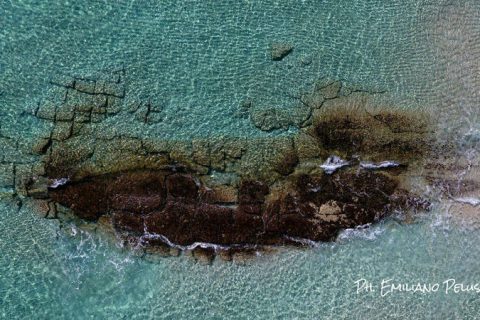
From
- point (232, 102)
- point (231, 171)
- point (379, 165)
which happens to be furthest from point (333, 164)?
point (232, 102)

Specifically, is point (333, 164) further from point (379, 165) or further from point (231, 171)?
point (231, 171)

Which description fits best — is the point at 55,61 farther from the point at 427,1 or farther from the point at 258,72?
the point at 427,1

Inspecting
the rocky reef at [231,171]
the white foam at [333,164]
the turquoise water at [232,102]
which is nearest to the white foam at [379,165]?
the rocky reef at [231,171]

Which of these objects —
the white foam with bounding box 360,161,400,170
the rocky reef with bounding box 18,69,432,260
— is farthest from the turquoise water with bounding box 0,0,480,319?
the white foam with bounding box 360,161,400,170

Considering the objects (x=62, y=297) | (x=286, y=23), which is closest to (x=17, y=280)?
(x=62, y=297)

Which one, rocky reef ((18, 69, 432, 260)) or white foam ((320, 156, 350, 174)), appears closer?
rocky reef ((18, 69, 432, 260))

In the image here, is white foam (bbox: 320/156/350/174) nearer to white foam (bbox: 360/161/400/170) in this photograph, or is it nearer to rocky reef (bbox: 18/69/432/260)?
rocky reef (bbox: 18/69/432/260)
